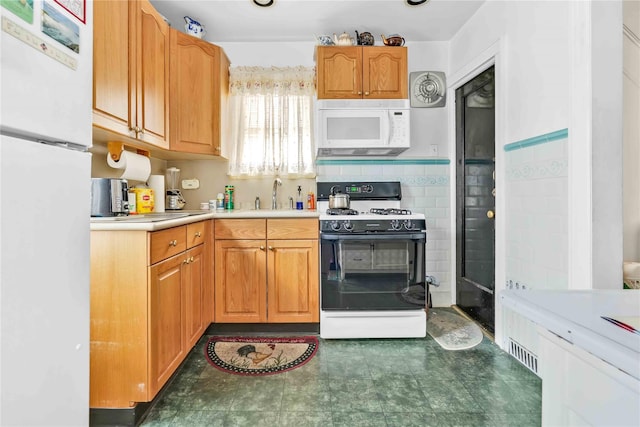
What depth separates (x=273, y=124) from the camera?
2.90 m

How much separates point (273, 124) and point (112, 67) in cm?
141

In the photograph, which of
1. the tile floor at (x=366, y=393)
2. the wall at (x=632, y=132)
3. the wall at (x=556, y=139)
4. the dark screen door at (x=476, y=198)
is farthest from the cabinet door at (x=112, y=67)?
the wall at (x=632, y=132)

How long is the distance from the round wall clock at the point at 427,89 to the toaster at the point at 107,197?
2428 millimetres

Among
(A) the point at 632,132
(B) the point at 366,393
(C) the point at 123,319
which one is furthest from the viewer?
(B) the point at 366,393

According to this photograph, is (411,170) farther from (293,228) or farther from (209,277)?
(209,277)

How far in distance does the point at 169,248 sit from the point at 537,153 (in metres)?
2.09

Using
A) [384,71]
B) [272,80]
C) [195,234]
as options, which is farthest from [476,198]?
[195,234]

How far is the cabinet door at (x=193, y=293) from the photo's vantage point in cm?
191

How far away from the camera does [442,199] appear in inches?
117

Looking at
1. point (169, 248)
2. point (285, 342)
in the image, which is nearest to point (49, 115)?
point (169, 248)

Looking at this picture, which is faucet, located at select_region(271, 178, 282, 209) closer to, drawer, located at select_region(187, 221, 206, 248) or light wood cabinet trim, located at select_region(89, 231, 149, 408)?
drawer, located at select_region(187, 221, 206, 248)

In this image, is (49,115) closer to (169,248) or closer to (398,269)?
(169,248)

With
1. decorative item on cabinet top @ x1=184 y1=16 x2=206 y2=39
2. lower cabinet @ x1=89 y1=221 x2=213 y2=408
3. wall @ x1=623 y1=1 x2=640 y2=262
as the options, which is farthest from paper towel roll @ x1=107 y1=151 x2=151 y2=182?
wall @ x1=623 y1=1 x2=640 y2=262

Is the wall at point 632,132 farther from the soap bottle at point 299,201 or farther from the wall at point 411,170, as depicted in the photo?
the soap bottle at point 299,201
